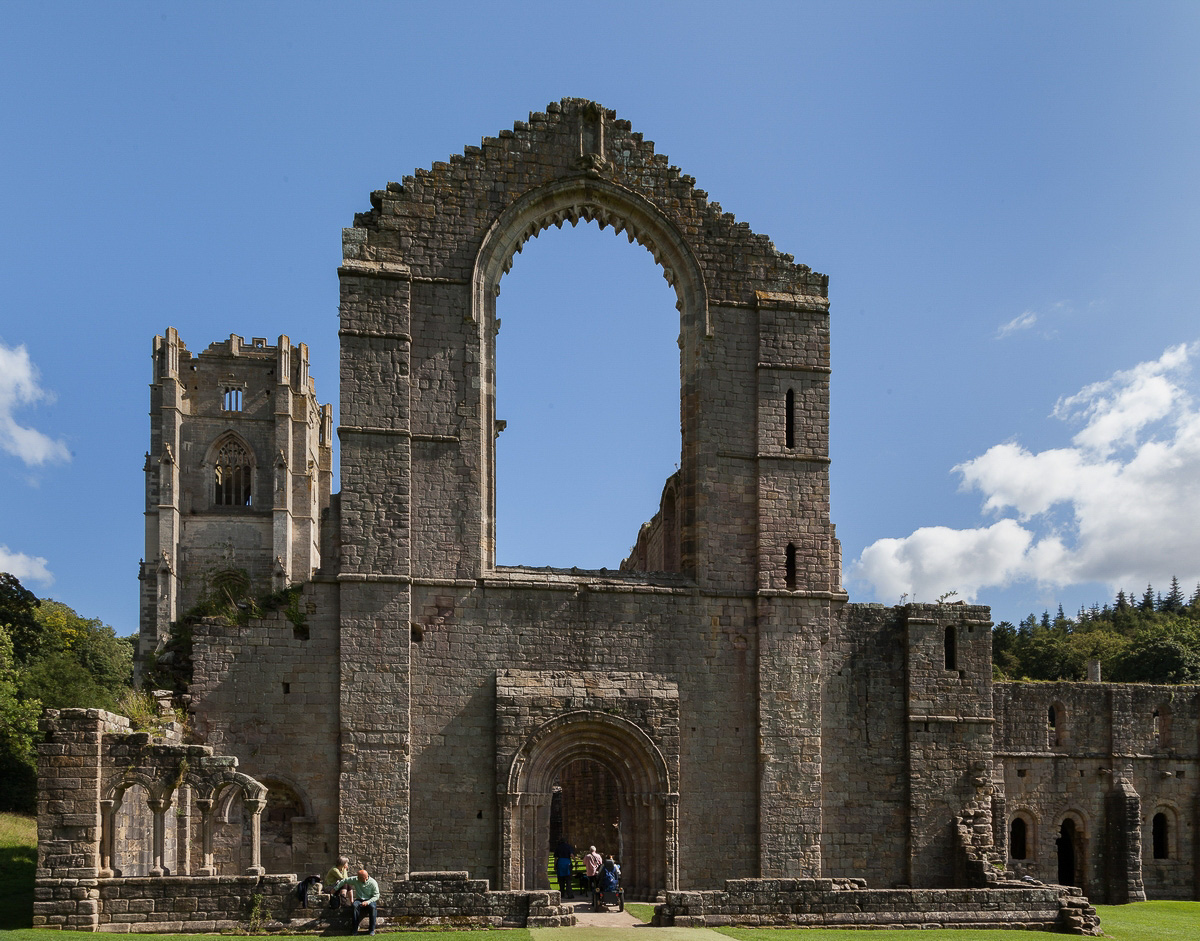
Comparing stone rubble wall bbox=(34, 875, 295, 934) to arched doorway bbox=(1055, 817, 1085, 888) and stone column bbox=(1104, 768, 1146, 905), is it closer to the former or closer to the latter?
arched doorway bbox=(1055, 817, 1085, 888)

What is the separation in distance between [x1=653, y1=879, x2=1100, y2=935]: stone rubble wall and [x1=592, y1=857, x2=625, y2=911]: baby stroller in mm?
1938

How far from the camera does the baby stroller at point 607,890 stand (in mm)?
17984

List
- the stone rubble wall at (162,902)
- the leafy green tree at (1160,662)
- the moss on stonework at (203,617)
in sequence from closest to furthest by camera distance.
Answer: the stone rubble wall at (162,902)
the moss on stonework at (203,617)
the leafy green tree at (1160,662)

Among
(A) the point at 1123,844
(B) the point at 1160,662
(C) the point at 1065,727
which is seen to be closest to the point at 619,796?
(C) the point at 1065,727

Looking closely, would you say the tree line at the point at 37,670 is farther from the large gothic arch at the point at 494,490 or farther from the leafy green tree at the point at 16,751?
the large gothic arch at the point at 494,490

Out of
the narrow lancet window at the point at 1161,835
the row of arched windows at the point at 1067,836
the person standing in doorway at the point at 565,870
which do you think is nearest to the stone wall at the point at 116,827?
the person standing in doorway at the point at 565,870

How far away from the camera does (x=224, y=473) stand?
183ft

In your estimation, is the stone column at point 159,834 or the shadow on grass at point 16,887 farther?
the stone column at point 159,834

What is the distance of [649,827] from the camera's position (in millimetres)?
19703

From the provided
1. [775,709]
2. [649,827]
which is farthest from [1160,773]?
[649,827]

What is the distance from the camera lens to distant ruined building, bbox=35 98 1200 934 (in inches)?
738

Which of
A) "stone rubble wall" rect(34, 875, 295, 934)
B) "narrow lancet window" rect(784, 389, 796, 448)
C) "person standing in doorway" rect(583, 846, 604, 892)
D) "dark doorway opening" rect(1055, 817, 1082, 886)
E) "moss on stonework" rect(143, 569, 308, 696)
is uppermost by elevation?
"narrow lancet window" rect(784, 389, 796, 448)

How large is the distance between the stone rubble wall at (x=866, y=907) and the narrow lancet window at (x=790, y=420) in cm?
762

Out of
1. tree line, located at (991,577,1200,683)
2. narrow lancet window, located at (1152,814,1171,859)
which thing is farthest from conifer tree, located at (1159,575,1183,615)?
narrow lancet window, located at (1152,814,1171,859)
